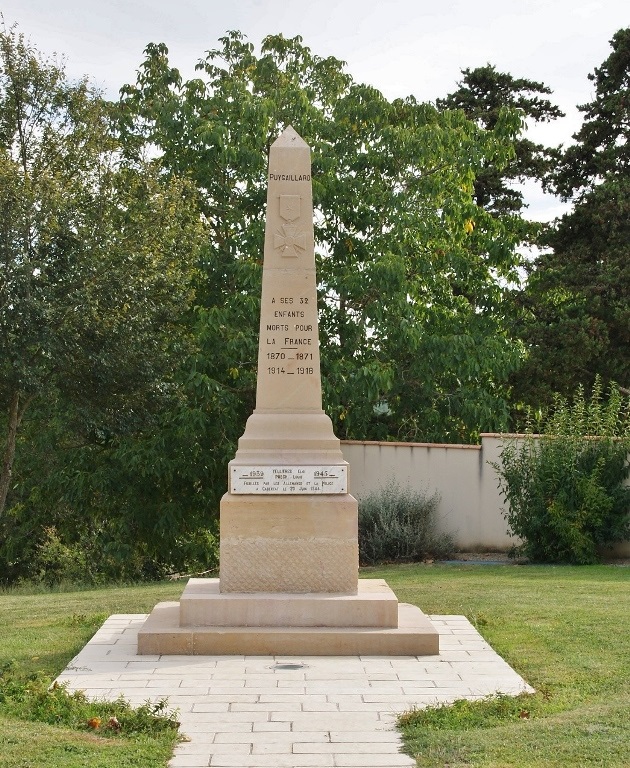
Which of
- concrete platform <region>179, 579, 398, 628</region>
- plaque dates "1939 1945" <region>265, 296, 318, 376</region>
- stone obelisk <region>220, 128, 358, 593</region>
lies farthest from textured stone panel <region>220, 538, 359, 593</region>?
plaque dates "1939 1945" <region>265, 296, 318, 376</region>

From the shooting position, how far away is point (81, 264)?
14.6 meters

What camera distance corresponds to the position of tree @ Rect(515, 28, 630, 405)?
23.4m

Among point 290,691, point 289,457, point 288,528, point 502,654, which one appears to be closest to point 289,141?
point 289,457

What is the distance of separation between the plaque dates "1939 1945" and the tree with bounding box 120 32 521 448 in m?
7.22

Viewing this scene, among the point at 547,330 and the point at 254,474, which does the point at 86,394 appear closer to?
the point at 254,474

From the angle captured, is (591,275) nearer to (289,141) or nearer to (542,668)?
(289,141)

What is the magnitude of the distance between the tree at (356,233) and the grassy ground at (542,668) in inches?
207

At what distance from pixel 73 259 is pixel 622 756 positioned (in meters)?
10.7

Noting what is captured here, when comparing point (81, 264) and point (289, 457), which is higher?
point (81, 264)

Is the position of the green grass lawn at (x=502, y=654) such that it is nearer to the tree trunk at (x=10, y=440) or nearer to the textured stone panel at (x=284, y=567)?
the textured stone panel at (x=284, y=567)

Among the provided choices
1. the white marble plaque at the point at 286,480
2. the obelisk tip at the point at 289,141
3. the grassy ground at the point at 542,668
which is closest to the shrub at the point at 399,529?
the grassy ground at the point at 542,668

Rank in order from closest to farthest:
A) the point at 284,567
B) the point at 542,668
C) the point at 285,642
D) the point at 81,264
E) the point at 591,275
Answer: the point at 542,668
the point at 285,642
the point at 284,567
the point at 81,264
the point at 591,275

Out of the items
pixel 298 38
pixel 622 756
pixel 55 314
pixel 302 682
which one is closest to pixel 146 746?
pixel 302 682

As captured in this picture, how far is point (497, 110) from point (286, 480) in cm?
2216
